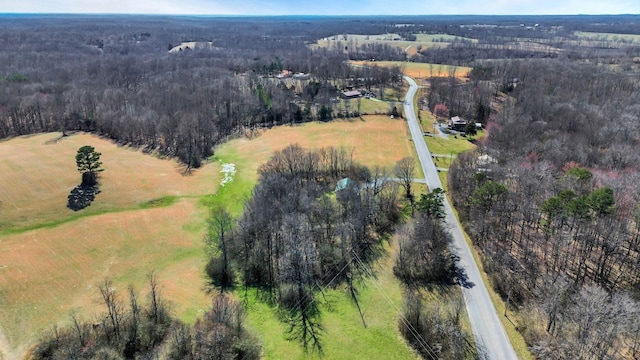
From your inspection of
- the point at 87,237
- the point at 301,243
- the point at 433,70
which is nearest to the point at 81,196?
the point at 87,237

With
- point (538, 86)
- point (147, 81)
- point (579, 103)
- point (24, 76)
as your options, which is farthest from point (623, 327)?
point (24, 76)

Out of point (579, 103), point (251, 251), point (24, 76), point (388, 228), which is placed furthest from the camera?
point (24, 76)

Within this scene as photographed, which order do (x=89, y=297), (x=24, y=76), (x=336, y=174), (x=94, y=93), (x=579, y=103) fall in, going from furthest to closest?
(x=24, y=76), (x=94, y=93), (x=579, y=103), (x=336, y=174), (x=89, y=297)

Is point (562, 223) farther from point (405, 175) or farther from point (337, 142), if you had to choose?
point (337, 142)

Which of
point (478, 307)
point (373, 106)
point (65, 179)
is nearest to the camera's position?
point (478, 307)

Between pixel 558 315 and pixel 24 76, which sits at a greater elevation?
pixel 24 76

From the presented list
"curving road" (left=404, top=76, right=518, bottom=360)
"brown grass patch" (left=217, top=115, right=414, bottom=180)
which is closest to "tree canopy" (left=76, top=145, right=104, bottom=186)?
"brown grass patch" (left=217, top=115, right=414, bottom=180)

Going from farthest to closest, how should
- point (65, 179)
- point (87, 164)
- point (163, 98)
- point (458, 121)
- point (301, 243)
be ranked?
point (163, 98) < point (458, 121) < point (87, 164) < point (65, 179) < point (301, 243)

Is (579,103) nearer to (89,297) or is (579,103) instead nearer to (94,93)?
(89,297)
